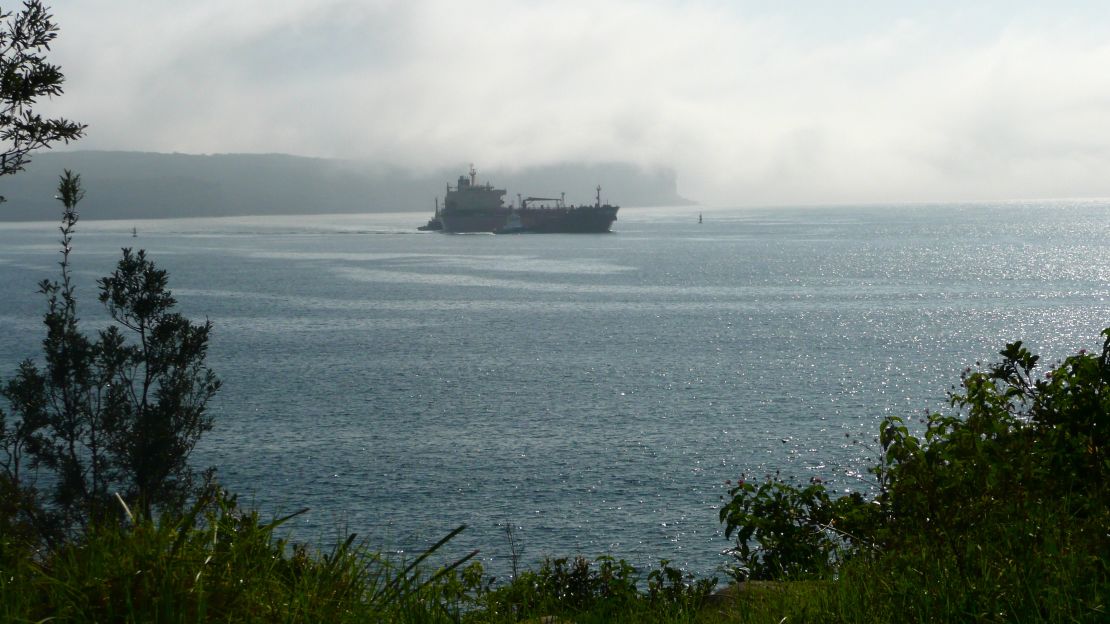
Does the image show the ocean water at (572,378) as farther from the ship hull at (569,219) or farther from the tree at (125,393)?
the ship hull at (569,219)

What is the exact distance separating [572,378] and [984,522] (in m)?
40.3

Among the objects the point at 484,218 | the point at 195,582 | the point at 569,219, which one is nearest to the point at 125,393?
the point at 195,582

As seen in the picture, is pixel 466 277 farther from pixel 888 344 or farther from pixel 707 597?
pixel 707 597

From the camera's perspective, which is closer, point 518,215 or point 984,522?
point 984,522

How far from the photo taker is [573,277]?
10169 centimetres

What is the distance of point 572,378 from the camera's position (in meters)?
46.0

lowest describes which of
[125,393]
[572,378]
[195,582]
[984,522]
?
[572,378]

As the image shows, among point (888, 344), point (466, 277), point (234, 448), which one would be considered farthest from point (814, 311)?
point (234, 448)

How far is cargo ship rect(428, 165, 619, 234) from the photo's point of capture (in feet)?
623

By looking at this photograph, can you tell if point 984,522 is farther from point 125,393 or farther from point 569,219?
point 569,219

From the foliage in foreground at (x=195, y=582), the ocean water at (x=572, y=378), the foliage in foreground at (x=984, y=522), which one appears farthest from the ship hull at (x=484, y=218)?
the foliage in foreground at (x=195, y=582)

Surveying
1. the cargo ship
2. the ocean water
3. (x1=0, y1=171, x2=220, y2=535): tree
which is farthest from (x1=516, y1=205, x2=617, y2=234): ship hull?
(x1=0, y1=171, x2=220, y2=535): tree

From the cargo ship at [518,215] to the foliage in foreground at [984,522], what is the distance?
177878mm

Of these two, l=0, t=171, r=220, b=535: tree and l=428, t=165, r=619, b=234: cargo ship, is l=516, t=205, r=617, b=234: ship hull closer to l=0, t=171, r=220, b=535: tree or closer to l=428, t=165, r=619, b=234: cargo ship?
l=428, t=165, r=619, b=234: cargo ship
